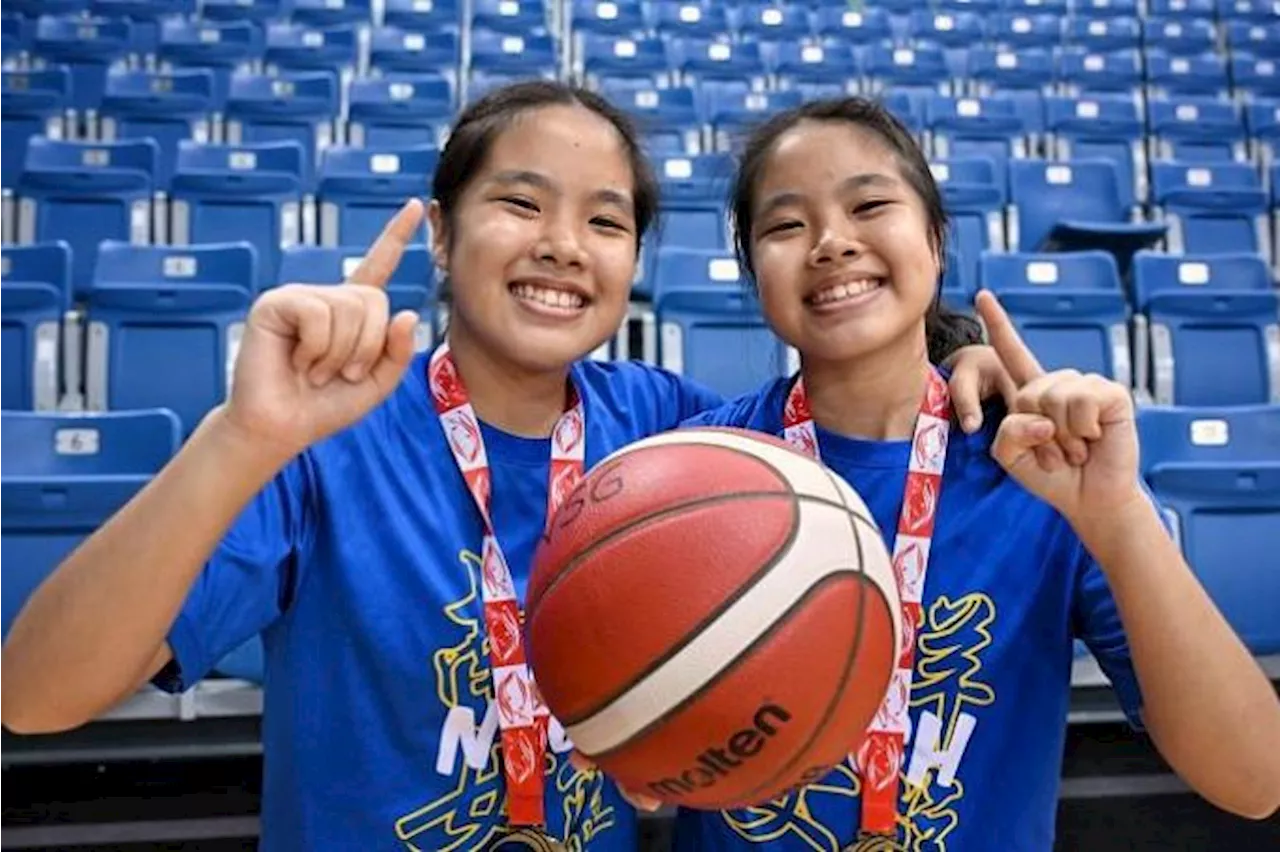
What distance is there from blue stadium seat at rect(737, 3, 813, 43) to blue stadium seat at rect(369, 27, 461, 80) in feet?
7.67

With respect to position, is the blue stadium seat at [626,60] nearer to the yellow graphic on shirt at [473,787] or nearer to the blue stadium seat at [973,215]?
the blue stadium seat at [973,215]

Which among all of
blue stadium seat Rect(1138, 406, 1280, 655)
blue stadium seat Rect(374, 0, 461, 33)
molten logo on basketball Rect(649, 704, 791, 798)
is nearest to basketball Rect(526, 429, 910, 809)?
molten logo on basketball Rect(649, 704, 791, 798)

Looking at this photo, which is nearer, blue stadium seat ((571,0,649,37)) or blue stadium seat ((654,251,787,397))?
blue stadium seat ((654,251,787,397))

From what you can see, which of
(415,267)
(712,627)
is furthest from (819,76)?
(712,627)

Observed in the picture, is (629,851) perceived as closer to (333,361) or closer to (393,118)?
(333,361)

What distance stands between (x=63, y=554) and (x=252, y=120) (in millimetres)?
4573

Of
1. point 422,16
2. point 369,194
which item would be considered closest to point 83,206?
point 369,194

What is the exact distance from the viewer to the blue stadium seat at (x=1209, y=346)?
3.94 meters

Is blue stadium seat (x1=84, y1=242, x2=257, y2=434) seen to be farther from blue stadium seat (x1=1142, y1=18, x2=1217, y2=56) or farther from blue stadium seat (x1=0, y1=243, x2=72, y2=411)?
blue stadium seat (x1=1142, y1=18, x2=1217, y2=56)

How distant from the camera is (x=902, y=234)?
1.25 m

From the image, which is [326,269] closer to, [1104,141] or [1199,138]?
[1104,141]

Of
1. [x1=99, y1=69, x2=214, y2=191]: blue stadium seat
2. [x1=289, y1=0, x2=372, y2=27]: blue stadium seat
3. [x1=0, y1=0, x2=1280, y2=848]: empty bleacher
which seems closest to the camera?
[x1=0, y1=0, x2=1280, y2=848]: empty bleacher

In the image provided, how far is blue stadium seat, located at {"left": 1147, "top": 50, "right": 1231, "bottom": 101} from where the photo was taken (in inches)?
302

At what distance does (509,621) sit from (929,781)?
0.49 meters
